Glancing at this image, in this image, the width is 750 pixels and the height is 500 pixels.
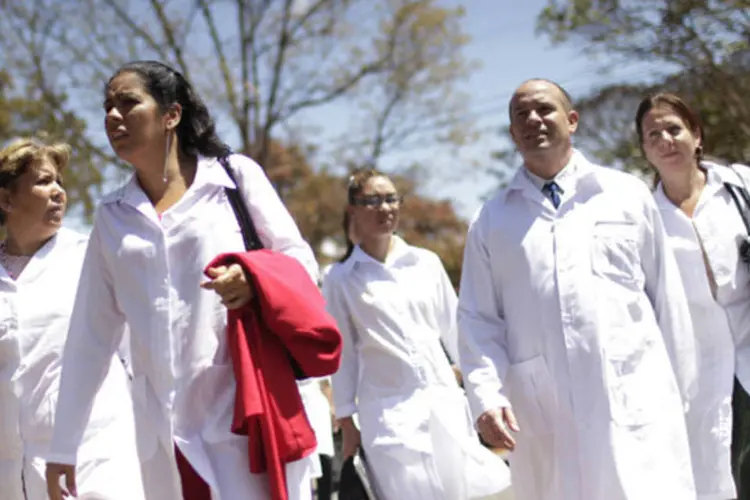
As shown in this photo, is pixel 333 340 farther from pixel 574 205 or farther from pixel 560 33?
pixel 560 33

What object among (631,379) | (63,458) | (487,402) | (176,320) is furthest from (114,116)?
(631,379)

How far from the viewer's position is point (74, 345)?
4422 millimetres

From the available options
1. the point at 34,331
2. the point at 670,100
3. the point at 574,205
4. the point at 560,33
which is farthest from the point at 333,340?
the point at 560,33

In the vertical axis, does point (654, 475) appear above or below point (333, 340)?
below

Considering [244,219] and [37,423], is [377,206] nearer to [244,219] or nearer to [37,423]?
[37,423]

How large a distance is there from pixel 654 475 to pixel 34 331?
9.66ft

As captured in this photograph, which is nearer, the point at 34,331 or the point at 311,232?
the point at 34,331

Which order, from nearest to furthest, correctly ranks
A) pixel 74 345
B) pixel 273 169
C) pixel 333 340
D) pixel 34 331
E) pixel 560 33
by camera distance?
pixel 333 340
pixel 74 345
pixel 34 331
pixel 560 33
pixel 273 169

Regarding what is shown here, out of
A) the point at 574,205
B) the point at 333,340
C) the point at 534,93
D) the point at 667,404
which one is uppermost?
the point at 534,93

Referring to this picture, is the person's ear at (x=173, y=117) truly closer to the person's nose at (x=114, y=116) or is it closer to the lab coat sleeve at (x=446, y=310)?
the person's nose at (x=114, y=116)

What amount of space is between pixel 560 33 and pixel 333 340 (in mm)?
11558

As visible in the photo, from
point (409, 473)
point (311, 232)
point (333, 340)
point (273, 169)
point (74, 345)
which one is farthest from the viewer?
point (311, 232)

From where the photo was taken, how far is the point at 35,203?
5816mm

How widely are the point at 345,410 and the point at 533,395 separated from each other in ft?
8.79
